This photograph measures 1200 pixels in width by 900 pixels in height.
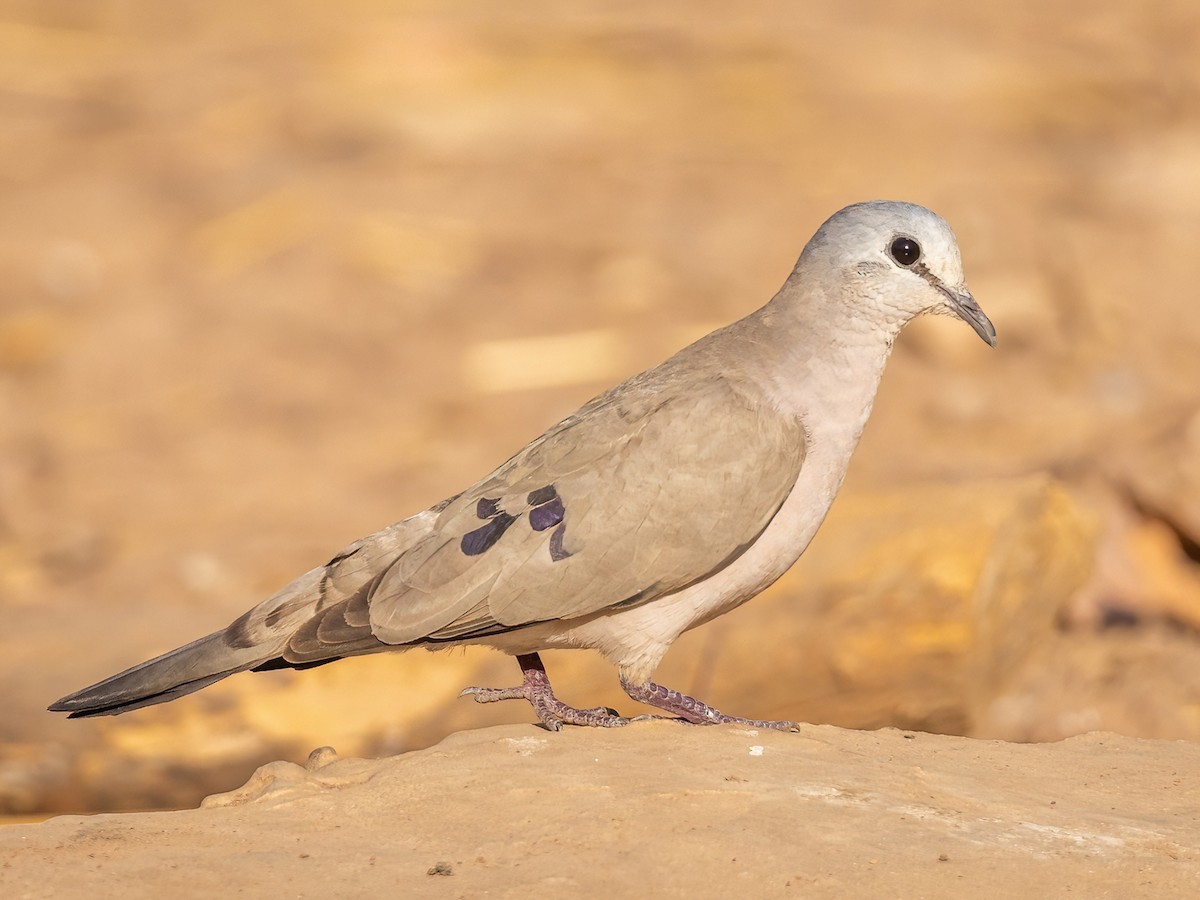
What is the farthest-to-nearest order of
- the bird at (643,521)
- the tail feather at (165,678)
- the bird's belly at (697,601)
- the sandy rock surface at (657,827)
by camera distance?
the bird's belly at (697,601) → the bird at (643,521) → the tail feather at (165,678) → the sandy rock surface at (657,827)

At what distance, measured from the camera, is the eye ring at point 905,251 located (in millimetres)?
4906

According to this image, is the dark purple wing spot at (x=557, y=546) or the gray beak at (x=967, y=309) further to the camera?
the gray beak at (x=967, y=309)

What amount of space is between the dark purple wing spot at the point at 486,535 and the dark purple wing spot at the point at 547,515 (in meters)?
0.07

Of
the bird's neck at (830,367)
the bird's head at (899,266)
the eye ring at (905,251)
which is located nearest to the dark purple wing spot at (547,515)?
the bird's neck at (830,367)

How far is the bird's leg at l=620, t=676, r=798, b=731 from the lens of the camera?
4.85 m

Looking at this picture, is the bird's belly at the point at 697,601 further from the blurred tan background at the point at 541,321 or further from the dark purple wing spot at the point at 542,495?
the blurred tan background at the point at 541,321

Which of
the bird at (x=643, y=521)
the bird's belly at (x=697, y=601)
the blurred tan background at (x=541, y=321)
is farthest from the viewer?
the blurred tan background at (x=541, y=321)

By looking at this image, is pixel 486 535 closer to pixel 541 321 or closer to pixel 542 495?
pixel 542 495

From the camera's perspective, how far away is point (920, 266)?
4922 mm

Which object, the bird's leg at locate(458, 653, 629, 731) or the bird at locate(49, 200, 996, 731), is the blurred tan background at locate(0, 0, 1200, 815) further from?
the bird at locate(49, 200, 996, 731)

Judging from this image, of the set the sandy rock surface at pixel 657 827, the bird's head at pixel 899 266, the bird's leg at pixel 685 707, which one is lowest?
the sandy rock surface at pixel 657 827

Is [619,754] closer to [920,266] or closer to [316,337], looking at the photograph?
[920,266]

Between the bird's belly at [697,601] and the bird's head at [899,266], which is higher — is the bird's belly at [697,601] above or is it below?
below

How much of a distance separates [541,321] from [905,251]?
22.3ft
